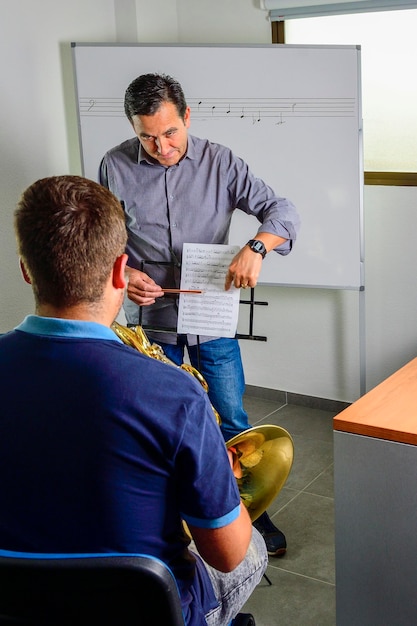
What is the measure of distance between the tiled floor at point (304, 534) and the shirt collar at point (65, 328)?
1.46 metres

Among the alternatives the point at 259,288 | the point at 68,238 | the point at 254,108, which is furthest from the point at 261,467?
the point at 259,288

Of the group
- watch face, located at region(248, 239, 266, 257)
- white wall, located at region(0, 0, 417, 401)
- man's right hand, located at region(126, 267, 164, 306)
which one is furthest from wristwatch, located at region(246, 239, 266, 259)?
white wall, located at region(0, 0, 417, 401)

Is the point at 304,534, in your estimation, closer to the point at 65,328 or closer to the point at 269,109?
the point at 269,109

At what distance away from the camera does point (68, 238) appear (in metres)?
1.13

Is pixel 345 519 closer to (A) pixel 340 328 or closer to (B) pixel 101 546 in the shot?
(B) pixel 101 546

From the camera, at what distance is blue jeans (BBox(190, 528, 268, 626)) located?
1470 mm

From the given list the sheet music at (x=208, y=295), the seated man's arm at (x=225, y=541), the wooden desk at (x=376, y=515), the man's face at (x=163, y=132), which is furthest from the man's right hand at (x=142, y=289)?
the seated man's arm at (x=225, y=541)

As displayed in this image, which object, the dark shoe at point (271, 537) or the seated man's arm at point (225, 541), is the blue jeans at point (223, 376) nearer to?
the dark shoe at point (271, 537)

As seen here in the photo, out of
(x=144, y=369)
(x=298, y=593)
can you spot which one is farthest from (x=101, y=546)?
(x=298, y=593)

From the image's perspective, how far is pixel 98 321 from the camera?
1.18m

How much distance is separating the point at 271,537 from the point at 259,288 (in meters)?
1.65

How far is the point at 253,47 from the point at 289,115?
1.02ft

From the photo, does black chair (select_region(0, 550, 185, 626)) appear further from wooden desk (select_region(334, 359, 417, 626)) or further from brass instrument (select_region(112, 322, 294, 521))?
wooden desk (select_region(334, 359, 417, 626))

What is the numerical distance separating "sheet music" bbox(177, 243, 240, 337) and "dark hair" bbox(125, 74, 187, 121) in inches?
17.6
